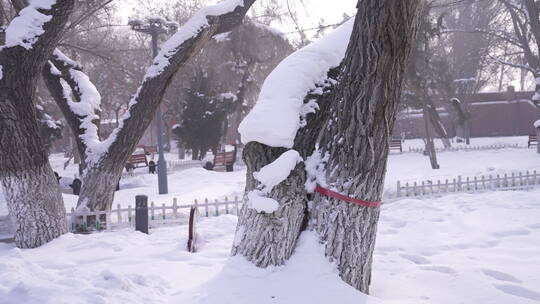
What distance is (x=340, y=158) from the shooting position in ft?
11.8

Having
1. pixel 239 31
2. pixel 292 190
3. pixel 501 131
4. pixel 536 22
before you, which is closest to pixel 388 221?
pixel 292 190

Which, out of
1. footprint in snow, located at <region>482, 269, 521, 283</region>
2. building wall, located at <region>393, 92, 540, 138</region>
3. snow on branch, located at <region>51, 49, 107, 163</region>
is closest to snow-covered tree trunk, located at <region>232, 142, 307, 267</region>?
footprint in snow, located at <region>482, 269, 521, 283</region>

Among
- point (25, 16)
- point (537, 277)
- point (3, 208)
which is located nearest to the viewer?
point (537, 277)

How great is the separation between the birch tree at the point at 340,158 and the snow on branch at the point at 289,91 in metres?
0.01

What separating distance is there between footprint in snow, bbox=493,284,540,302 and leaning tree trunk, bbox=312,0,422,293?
1.36 metres

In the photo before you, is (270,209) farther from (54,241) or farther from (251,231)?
(54,241)

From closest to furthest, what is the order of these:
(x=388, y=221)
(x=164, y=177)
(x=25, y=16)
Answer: (x=25, y=16) → (x=388, y=221) → (x=164, y=177)

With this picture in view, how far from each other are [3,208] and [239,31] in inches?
706

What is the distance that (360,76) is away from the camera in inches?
138

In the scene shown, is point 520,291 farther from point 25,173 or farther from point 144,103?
point 25,173

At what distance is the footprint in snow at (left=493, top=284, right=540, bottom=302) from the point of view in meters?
3.76

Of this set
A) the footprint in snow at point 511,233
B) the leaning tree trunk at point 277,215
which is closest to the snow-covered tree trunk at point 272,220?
the leaning tree trunk at point 277,215

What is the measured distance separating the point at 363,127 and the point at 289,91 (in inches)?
31.4

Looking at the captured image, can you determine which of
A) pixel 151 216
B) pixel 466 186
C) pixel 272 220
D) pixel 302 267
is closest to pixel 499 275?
pixel 302 267
